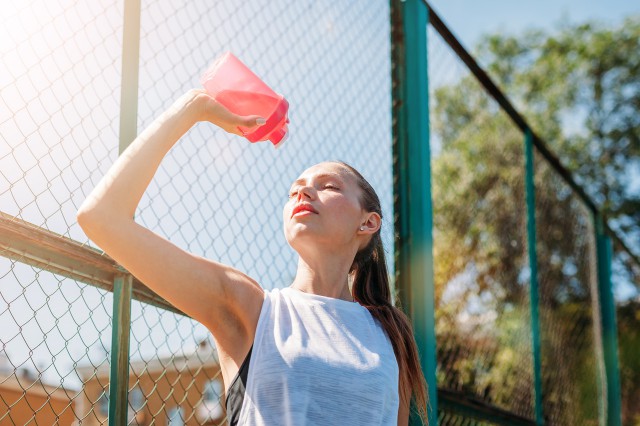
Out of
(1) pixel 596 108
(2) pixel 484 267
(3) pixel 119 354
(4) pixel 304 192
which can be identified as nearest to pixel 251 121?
(4) pixel 304 192

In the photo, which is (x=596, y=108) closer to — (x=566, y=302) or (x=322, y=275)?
(x=566, y=302)

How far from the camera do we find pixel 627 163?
52.3 ft

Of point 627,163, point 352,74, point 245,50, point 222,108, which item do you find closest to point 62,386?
point 222,108

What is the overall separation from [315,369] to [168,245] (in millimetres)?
444

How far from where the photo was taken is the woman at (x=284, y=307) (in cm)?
169

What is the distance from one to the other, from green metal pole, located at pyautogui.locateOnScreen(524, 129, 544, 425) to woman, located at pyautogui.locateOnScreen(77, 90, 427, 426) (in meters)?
2.40

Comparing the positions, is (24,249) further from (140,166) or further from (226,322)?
(226,322)

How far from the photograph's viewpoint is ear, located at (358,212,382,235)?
232cm

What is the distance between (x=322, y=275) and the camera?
2.16m

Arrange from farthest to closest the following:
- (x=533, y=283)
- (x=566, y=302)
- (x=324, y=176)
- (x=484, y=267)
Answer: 1. (x=484, y=267)
2. (x=566, y=302)
3. (x=533, y=283)
4. (x=324, y=176)

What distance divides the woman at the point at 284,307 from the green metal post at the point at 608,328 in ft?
14.4

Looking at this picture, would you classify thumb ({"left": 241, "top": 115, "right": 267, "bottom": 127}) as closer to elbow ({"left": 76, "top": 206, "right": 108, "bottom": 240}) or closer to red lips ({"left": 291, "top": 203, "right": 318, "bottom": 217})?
red lips ({"left": 291, "top": 203, "right": 318, "bottom": 217})

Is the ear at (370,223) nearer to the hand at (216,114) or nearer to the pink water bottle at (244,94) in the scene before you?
the pink water bottle at (244,94)

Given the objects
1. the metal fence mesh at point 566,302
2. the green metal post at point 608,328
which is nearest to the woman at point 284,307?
the metal fence mesh at point 566,302
